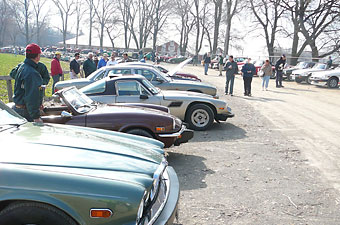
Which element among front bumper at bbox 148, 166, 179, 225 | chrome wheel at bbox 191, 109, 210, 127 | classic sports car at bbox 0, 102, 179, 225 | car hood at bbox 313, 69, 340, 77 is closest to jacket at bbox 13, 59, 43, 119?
classic sports car at bbox 0, 102, 179, 225

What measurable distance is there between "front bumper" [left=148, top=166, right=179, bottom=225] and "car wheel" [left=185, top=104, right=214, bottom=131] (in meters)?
4.93

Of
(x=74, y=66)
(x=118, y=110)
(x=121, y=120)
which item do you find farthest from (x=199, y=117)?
(x=74, y=66)

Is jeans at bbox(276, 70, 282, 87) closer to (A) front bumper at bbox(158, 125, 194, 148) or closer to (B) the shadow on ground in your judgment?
(B) the shadow on ground

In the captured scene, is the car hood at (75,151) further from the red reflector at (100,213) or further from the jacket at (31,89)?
the jacket at (31,89)

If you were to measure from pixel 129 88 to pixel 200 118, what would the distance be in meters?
1.99

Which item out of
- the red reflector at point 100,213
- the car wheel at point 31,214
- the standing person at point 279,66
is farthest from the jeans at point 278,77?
the car wheel at point 31,214

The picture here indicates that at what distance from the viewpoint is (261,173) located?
17.3 feet

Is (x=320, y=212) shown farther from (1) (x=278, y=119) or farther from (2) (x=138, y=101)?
(1) (x=278, y=119)

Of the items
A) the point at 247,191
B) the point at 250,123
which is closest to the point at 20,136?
the point at 247,191

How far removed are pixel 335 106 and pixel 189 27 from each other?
57760 mm

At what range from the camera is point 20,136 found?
297 centimetres

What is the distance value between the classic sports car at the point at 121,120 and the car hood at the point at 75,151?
69.5 inches

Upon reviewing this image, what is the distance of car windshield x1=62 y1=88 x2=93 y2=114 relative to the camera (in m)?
5.47

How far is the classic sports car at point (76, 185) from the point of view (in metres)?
2.28
